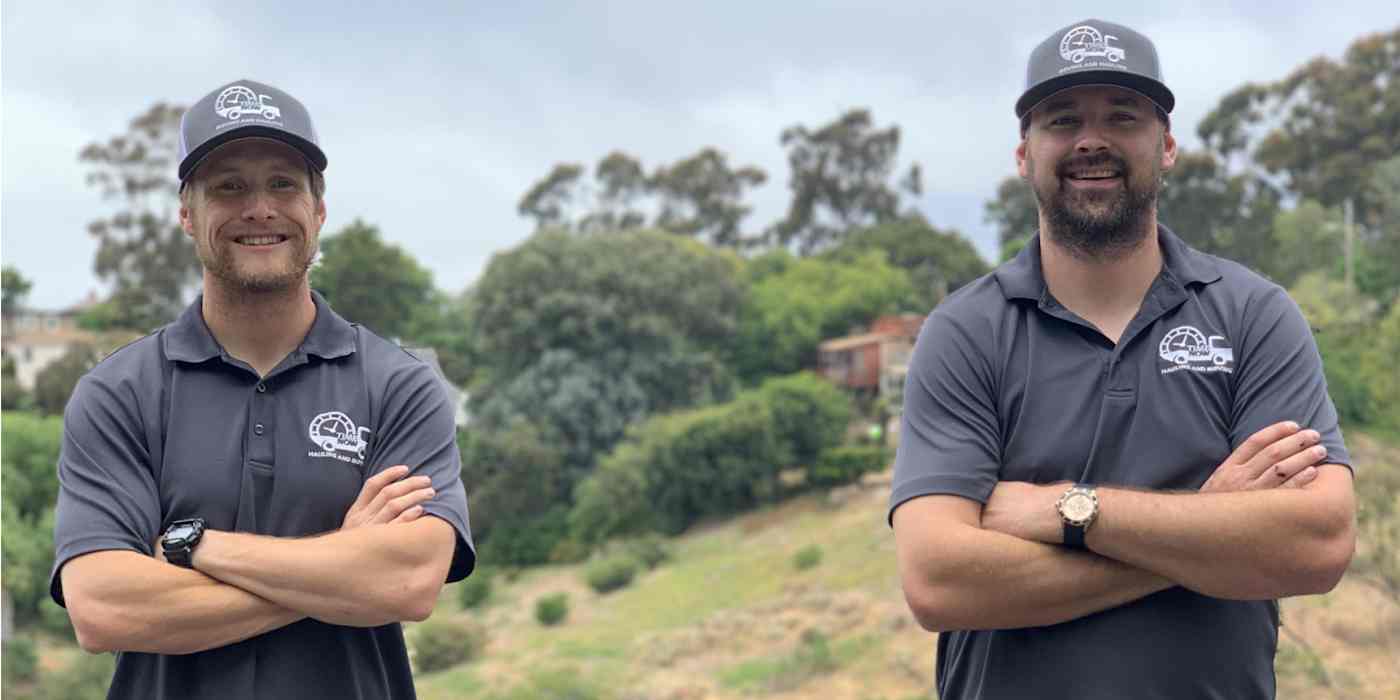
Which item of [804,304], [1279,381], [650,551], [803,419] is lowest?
[650,551]

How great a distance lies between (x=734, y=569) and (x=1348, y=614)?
→ 1800 centimetres

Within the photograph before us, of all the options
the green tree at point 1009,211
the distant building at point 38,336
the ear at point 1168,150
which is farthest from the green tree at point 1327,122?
the ear at point 1168,150

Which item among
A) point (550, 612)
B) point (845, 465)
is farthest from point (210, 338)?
point (845, 465)

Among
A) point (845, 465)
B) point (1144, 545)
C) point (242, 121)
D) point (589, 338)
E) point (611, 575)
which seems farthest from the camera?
point (589, 338)

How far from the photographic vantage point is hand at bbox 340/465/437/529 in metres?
3.50

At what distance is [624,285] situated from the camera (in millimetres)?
49812

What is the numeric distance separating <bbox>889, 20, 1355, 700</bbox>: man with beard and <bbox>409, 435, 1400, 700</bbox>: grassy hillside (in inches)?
471

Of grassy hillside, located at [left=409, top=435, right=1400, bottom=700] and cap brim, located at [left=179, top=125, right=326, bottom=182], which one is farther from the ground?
cap brim, located at [left=179, top=125, right=326, bottom=182]

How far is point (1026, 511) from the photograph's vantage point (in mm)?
3324

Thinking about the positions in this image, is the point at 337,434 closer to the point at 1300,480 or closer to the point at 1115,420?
the point at 1115,420

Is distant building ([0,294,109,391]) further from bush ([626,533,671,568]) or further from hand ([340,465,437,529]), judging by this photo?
hand ([340,465,437,529])

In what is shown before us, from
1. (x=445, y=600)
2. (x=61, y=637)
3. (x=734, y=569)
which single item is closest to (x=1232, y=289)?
(x=61, y=637)

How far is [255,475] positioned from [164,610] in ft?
1.13

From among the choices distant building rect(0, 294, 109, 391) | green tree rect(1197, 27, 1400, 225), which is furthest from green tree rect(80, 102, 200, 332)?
green tree rect(1197, 27, 1400, 225)
